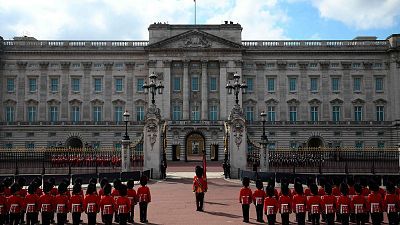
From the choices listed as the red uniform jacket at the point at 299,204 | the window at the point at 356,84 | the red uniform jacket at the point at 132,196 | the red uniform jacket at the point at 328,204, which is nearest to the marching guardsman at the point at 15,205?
the red uniform jacket at the point at 132,196

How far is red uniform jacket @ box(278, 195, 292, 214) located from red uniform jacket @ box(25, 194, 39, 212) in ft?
25.5

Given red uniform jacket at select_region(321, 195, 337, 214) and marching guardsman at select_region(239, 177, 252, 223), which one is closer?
red uniform jacket at select_region(321, 195, 337, 214)

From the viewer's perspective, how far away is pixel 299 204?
46.7ft

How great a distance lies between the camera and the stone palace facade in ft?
209

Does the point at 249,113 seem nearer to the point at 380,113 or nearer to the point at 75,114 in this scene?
the point at 380,113

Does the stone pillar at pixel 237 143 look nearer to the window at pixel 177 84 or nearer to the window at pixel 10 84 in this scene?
Result: the window at pixel 177 84

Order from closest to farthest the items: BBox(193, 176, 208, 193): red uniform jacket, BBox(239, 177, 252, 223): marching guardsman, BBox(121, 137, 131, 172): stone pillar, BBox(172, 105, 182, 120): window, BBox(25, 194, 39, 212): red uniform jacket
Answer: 1. BBox(25, 194, 39, 212): red uniform jacket
2. BBox(239, 177, 252, 223): marching guardsman
3. BBox(193, 176, 208, 193): red uniform jacket
4. BBox(121, 137, 131, 172): stone pillar
5. BBox(172, 105, 182, 120): window

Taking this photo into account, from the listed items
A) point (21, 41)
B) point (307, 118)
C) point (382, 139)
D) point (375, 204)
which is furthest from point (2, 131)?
point (375, 204)

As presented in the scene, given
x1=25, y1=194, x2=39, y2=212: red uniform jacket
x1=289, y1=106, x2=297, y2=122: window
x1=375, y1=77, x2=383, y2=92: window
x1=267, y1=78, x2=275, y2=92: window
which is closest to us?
x1=25, y1=194, x2=39, y2=212: red uniform jacket

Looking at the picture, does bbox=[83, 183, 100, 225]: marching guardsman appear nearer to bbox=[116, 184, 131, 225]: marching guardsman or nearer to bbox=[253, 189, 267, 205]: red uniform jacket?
bbox=[116, 184, 131, 225]: marching guardsman

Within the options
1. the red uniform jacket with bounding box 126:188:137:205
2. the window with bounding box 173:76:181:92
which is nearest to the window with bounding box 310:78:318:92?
the window with bounding box 173:76:181:92

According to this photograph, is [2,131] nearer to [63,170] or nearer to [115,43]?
[115,43]

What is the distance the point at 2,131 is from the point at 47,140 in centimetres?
637

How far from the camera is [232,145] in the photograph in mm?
31172
